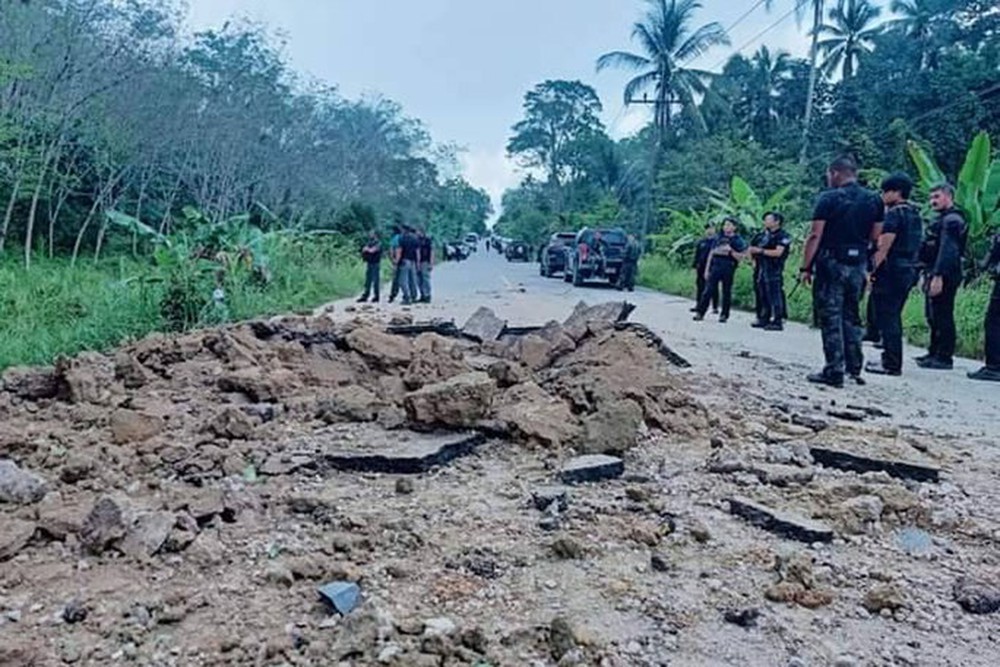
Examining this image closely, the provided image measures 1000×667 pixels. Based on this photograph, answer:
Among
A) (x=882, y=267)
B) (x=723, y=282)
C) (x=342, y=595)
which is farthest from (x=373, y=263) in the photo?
(x=342, y=595)

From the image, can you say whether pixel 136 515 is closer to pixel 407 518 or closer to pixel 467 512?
pixel 407 518

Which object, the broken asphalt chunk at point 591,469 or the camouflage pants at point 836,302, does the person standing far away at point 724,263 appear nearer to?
the camouflage pants at point 836,302

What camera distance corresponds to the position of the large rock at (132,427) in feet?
14.7

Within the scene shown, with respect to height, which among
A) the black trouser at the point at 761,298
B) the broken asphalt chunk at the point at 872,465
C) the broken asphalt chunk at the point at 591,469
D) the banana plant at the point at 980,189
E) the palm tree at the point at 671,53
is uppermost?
the palm tree at the point at 671,53

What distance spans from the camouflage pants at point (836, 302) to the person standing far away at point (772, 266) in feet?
14.9

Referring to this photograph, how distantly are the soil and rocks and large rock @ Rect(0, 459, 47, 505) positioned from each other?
1 cm

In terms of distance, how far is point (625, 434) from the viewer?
4543 mm

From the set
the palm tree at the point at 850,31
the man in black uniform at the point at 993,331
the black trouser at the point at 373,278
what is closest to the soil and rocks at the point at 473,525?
the man in black uniform at the point at 993,331

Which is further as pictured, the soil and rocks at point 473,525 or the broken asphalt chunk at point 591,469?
the broken asphalt chunk at point 591,469

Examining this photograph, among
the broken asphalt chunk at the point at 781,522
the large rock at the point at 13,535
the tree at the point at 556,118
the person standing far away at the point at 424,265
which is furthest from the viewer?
the tree at the point at 556,118

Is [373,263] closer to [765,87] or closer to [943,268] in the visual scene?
[943,268]

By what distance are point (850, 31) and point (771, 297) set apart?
3322 cm

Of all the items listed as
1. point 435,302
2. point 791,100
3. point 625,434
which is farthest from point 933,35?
point 625,434

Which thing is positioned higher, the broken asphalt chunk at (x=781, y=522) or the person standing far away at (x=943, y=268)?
the person standing far away at (x=943, y=268)
